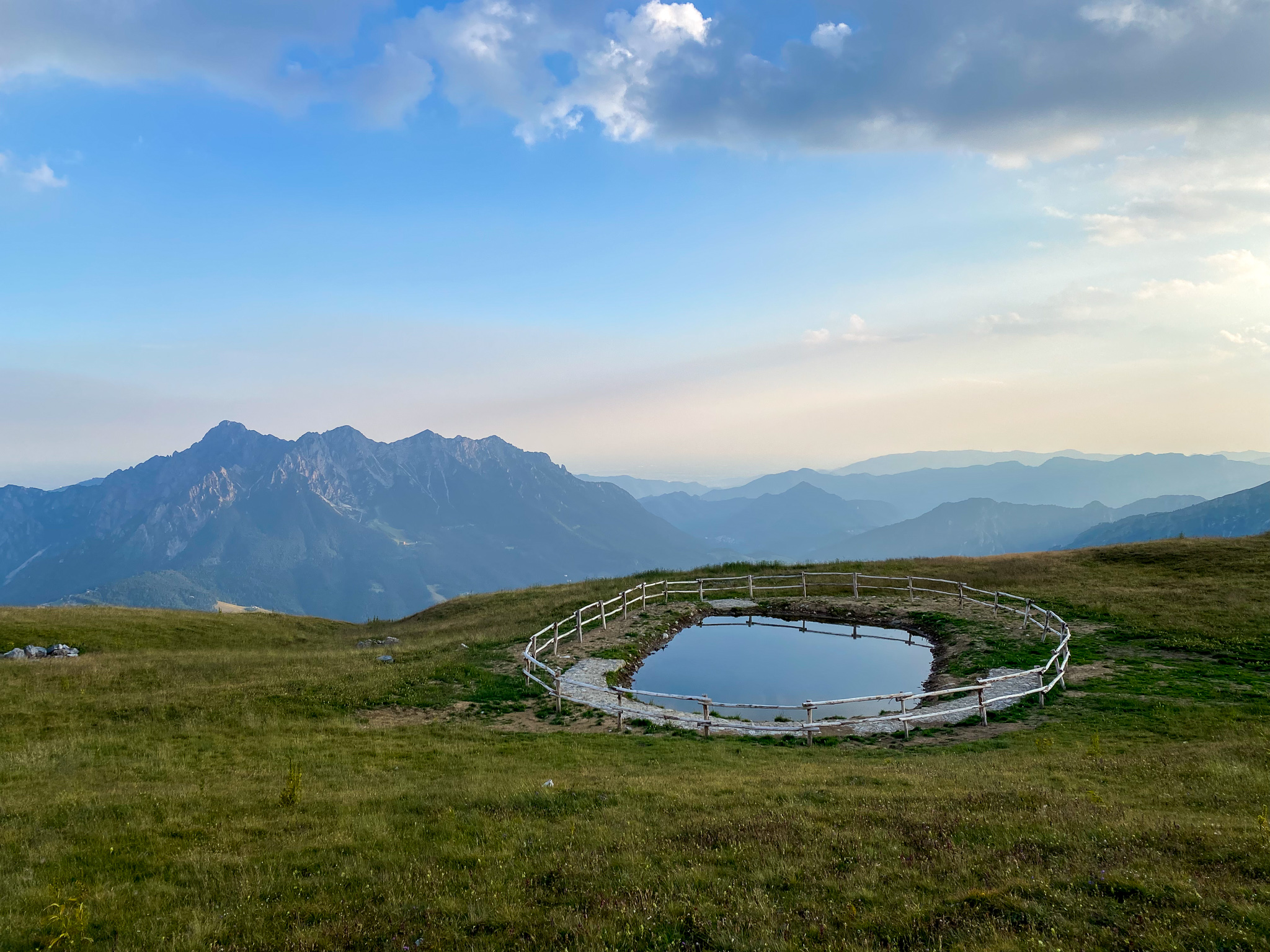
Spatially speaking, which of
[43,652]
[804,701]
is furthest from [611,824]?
[43,652]

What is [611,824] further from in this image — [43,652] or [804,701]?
[43,652]

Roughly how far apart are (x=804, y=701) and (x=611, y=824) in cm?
1570

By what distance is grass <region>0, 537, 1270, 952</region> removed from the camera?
28.7 ft

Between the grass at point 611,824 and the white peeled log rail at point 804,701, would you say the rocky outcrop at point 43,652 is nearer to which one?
the grass at point 611,824

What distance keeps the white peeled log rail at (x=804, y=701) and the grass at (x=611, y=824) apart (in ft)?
4.36

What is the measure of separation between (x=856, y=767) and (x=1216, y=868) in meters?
9.61

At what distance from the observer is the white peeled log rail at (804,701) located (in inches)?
918

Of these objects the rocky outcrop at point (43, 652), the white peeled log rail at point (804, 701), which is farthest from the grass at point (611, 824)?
the rocky outcrop at point (43, 652)

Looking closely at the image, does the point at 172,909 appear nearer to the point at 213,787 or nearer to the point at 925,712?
the point at 213,787

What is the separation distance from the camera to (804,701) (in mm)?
26531

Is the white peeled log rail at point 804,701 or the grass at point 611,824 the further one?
the white peeled log rail at point 804,701

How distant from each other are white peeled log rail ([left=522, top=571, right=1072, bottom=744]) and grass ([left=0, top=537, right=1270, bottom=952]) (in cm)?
133

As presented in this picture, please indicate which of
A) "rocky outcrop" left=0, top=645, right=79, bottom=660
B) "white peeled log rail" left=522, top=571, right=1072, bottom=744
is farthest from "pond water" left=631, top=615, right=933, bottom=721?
"rocky outcrop" left=0, top=645, right=79, bottom=660

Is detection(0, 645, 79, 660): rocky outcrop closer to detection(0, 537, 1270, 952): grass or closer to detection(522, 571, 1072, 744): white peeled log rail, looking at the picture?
detection(0, 537, 1270, 952): grass
